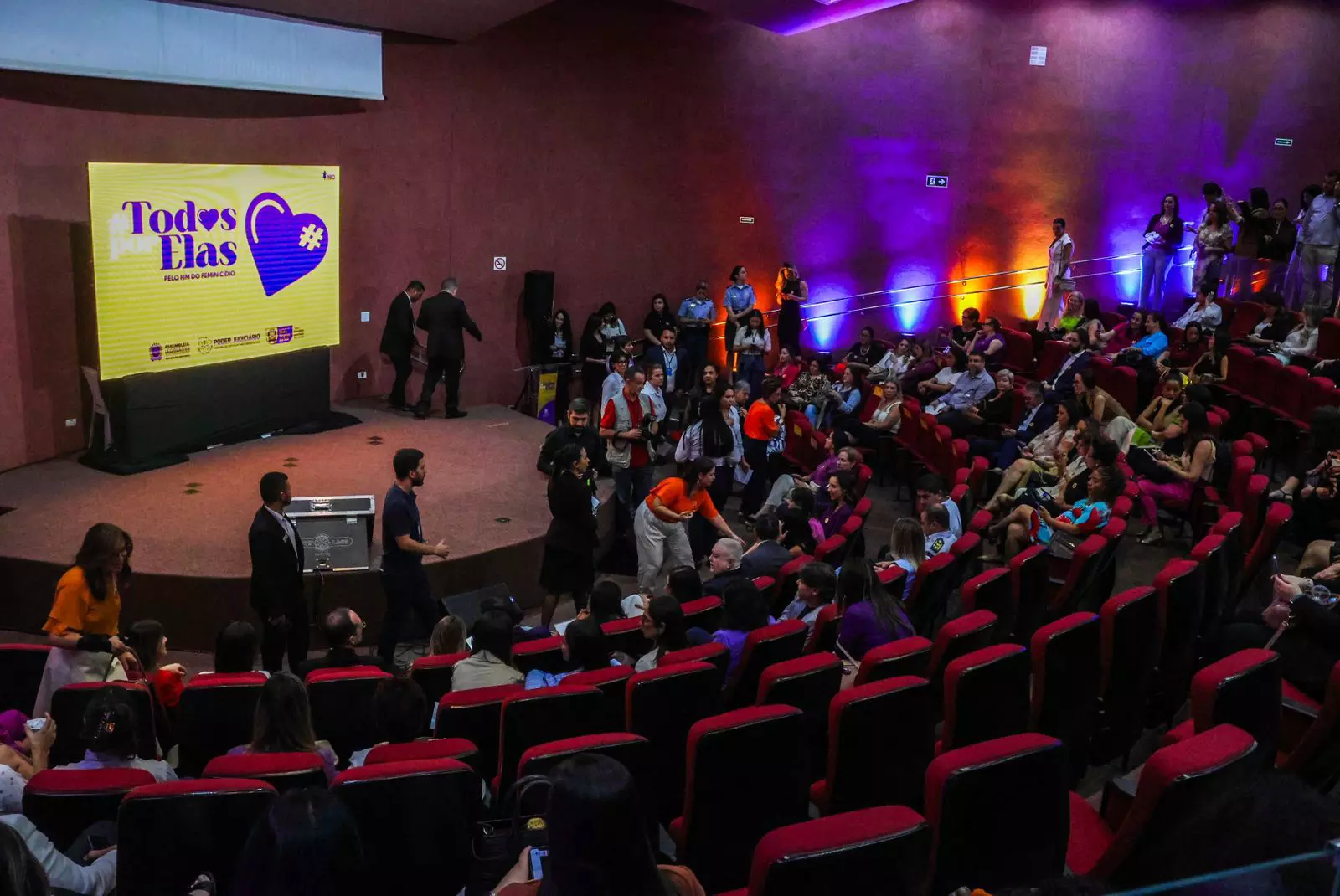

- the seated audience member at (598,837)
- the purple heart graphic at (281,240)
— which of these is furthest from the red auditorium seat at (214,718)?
the purple heart graphic at (281,240)

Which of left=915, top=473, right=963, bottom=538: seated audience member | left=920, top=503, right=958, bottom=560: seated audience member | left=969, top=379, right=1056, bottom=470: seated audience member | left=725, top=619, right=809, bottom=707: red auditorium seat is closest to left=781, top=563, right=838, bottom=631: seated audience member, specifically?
left=725, top=619, right=809, bottom=707: red auditorium seat

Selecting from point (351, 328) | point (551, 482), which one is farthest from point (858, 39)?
point (551, 482)

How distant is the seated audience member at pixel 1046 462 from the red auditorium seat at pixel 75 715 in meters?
5.61

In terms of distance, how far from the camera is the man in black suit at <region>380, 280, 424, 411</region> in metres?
10.9

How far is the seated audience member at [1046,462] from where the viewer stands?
827cm

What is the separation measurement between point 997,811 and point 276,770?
1.92 metres

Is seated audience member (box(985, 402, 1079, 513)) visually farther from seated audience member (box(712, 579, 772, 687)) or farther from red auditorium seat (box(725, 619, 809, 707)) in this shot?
red auditorium seat (box(725, 619, 809, 707))

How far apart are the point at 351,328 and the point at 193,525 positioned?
380 centimetres

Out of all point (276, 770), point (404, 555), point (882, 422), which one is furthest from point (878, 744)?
point (882, 422)

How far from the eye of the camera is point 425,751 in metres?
Result: 3.53

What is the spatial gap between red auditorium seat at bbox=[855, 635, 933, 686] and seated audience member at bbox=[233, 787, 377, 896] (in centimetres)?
234

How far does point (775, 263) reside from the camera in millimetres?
14141

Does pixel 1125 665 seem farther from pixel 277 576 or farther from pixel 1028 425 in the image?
pixel 1028 425

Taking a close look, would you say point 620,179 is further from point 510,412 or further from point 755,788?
point 755,788
